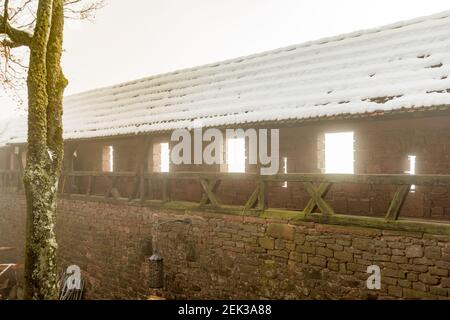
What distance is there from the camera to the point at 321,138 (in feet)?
27.3

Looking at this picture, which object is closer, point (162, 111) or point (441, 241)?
point (441, 241)

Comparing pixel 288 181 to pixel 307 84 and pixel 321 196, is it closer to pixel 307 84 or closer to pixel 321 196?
pixel 321 196

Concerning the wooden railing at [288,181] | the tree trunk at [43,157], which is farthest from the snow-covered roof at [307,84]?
the tree trunk at [43,157]

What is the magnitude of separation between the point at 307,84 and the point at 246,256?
13.1 ft

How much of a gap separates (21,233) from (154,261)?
10306mm

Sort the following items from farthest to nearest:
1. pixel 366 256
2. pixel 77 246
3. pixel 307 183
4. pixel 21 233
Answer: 1. pixel 21 233
2. pixel 77 246
3. pixel 307 183
4. pixel 366 256

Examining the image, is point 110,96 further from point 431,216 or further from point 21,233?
point 431,216

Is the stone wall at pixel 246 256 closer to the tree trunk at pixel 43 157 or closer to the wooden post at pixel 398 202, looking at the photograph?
the wooden post at pixel 398 202

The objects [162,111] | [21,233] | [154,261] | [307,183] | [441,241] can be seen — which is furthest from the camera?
[21,233]

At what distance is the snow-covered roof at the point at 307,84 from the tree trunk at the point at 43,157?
2897 millimetres

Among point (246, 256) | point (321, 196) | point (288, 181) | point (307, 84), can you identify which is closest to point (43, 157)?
point (246, 256)

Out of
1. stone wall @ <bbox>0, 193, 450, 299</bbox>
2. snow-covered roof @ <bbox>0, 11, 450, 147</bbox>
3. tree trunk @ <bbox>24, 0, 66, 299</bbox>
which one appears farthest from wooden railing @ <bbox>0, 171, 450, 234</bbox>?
tree trunk @ <bbox>24, 0, 66, 299</bbox>
